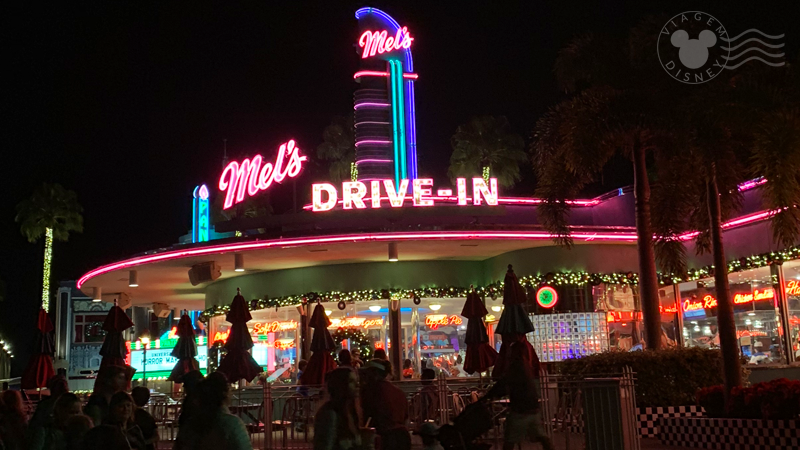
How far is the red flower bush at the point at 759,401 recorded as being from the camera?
517 inches

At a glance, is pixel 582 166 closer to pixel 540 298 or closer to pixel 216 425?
pixel 540 298

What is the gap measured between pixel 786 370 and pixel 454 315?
9802 millimetres

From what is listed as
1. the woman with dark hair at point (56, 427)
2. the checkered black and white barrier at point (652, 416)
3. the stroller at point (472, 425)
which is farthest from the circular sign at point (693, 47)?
the woman with dark hair at point (56, 427)

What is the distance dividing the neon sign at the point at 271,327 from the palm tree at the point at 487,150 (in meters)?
27.2

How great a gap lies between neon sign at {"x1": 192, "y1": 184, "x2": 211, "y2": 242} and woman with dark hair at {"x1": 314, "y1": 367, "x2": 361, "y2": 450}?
138 feet

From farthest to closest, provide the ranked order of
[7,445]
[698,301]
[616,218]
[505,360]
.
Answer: [616,218]
[698,301]
[505,360]
[7,445]

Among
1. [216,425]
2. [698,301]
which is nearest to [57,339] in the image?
[698,301]

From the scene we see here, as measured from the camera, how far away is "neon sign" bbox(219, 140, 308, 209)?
90.7 ft

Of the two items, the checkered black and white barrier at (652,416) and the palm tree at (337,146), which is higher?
the palm tree at (337,146)

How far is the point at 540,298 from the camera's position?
79.7ft

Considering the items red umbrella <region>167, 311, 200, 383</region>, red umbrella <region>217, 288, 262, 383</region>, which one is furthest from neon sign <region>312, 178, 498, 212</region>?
red umbrella <region>167, 311, 200, 383</region>

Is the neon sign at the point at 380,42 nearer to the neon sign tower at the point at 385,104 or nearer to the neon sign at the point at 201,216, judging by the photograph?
the neon sign tower at the point at 385,104

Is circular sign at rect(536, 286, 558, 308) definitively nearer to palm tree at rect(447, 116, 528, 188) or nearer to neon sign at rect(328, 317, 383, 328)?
neon sign at rect(328, 317, 383, 328)

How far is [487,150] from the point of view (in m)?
53.3
